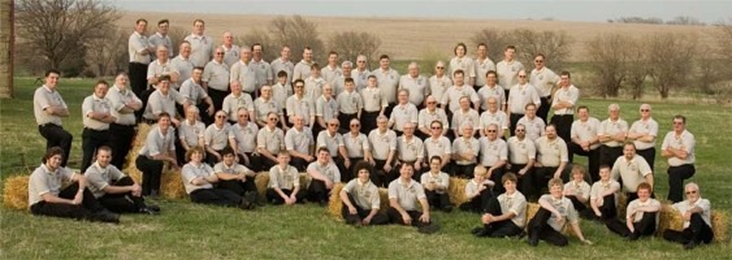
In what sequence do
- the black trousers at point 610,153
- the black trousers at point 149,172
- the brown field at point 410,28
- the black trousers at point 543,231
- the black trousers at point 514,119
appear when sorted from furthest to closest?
the brown field at point 410,28, the black trousers at point 514,119, the black trousers at point 610,153, the black trousers at point 149,172, the black trousers at point 543,231

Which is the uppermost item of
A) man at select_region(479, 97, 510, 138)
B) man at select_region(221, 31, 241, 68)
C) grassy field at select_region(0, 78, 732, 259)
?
man at select_region(221, 31, 241, 68)

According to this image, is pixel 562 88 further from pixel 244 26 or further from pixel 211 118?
pixel 244 26

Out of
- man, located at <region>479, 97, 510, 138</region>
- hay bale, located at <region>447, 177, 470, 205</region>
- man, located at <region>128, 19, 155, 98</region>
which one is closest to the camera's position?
hay bale, located at <region>447, 177, 470, 205</region>

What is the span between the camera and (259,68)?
18672 mm

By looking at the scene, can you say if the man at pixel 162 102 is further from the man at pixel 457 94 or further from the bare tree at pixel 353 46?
the bare tree at pixel 353 46

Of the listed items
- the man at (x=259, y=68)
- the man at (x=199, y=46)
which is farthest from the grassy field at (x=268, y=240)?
the man at (x=199, y=46)

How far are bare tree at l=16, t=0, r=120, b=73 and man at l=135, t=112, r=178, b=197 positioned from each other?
37918 mm

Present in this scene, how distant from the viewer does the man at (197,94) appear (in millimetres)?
17344

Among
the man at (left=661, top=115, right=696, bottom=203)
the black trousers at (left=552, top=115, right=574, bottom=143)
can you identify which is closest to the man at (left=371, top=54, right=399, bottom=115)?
the black trousers at (left=552, top=115, right=574, bottom=143)

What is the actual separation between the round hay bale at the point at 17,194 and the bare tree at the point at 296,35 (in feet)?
155

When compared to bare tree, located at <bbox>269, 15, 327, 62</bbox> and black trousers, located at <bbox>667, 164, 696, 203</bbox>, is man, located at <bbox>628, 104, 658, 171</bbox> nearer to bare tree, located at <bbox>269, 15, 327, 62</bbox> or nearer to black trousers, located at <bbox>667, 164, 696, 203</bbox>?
black trousers, located at <bbox>667, 164, 696, 203</bbox>

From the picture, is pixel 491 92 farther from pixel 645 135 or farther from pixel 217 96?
A: pixel 217 96

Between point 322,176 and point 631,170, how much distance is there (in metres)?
5.24

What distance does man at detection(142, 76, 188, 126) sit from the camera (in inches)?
659
